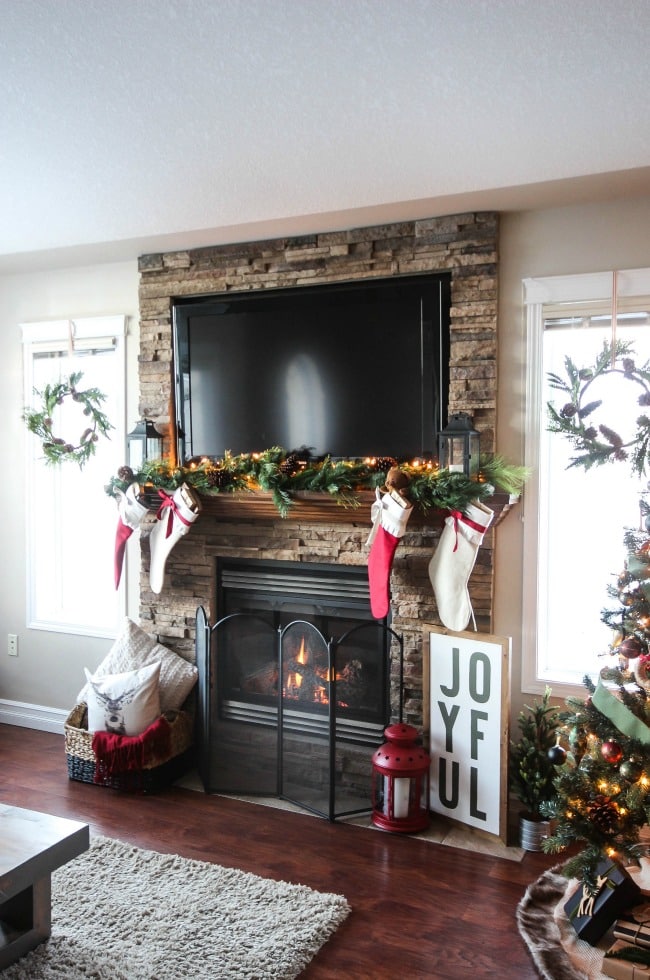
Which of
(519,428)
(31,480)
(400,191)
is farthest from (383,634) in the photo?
(31,480)

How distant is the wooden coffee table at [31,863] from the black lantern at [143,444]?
5.40 feet

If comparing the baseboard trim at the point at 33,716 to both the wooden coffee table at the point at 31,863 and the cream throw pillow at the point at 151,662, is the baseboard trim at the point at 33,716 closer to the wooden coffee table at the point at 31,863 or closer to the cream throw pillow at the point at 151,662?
the cream throw pillow at the point at 151,662

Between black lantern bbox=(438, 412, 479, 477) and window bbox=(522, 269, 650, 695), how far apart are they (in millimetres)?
262

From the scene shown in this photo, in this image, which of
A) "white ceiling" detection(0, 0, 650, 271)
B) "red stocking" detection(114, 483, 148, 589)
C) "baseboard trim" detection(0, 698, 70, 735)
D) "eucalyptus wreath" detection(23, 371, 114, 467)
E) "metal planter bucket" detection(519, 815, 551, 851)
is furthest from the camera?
"baseboard trim" detection(0, 698, 70, 735)

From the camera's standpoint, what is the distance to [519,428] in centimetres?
317

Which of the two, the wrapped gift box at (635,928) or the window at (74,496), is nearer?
the wrapped gift box at (635,928)

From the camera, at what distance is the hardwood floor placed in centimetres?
231

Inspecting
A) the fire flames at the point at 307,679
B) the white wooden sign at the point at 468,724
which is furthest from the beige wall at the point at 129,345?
the fire flames at the point at 307,679

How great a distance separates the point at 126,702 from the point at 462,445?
5.83ft

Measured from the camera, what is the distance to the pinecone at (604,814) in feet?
7.69

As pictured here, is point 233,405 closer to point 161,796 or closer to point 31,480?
point 31,480

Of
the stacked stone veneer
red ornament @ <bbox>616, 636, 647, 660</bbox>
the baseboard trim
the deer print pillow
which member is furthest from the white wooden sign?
the baseboard trim

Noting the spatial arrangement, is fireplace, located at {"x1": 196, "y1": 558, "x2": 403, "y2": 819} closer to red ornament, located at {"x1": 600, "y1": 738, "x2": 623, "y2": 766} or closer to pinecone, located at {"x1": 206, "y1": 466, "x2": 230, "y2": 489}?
pinecone, located at {"x1": 206, "y1": 466, "x2": 230, "y2": 489}

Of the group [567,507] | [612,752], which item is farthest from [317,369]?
[612,752]
